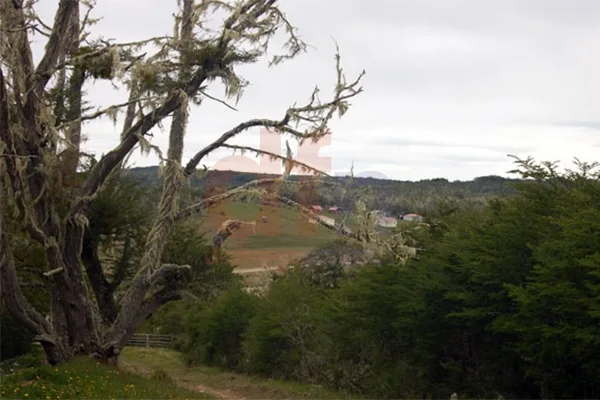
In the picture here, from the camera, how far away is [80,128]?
1480cm

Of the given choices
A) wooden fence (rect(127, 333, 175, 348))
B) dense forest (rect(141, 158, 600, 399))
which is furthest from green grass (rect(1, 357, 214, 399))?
wooden fence (rect(127, 333, 175, 348))

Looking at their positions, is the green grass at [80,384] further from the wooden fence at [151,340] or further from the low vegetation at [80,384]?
the wooden fence at [151,340]

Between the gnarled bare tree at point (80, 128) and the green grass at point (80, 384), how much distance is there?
1.23 metres

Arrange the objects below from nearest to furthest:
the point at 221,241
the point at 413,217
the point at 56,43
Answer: the point at 56,43
the point at 221,241
the point at 413,217

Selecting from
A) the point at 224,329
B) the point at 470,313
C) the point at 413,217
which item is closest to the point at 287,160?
the point at 470,313

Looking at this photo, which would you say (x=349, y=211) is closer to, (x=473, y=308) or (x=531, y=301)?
(x=531, y=301)

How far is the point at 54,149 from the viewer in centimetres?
1271

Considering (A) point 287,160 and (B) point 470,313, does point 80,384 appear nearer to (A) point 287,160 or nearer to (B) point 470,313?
(A) point 287,160

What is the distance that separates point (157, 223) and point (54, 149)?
8.06ft

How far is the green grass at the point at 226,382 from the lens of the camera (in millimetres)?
22422

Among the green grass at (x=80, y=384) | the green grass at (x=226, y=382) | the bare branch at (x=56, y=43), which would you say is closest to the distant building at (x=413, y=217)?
the green grass at (x=226, y=382)

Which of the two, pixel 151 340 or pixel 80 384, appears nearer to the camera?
pixel 80 384

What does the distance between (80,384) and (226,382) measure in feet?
55.0

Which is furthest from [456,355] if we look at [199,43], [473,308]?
[199,43]
